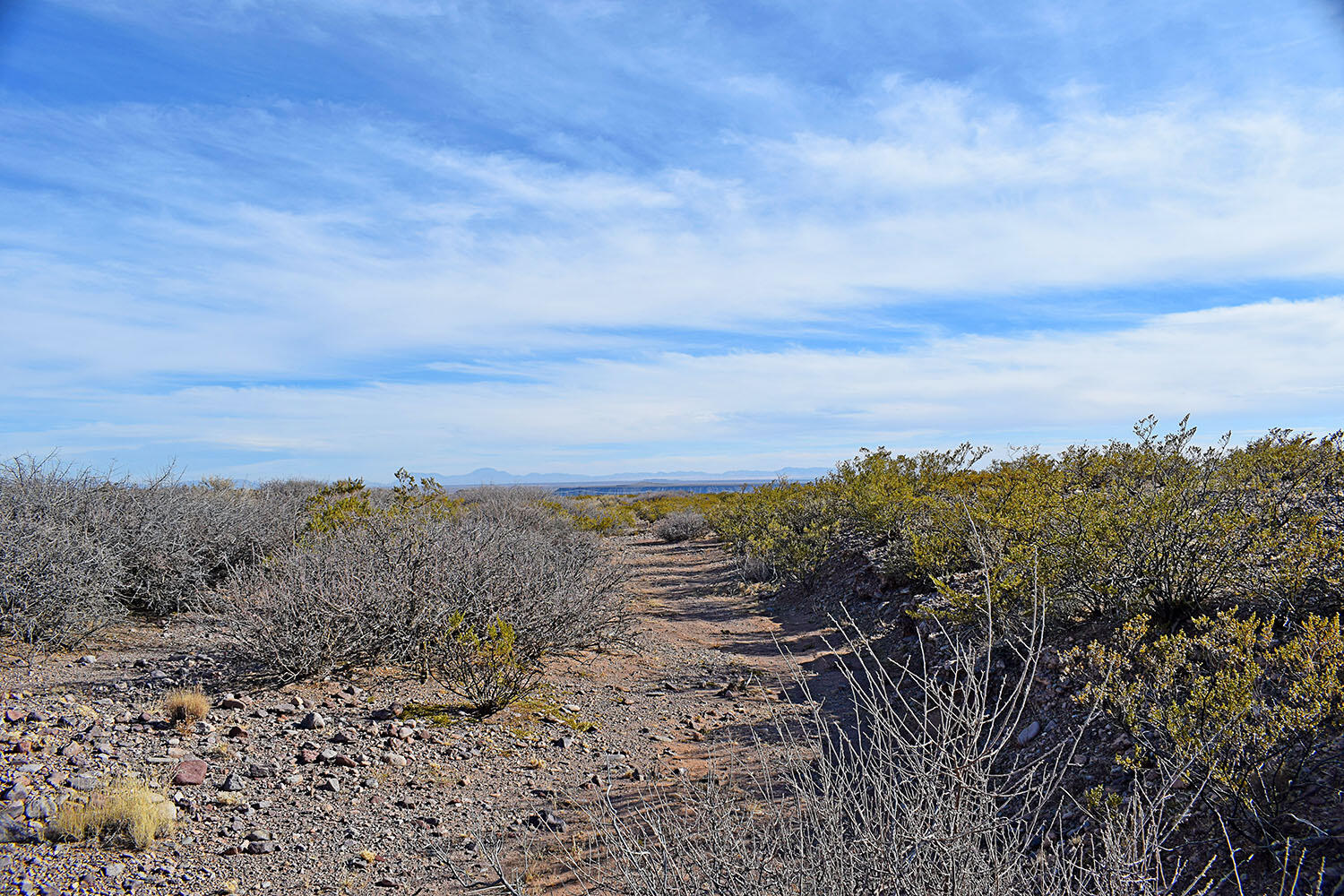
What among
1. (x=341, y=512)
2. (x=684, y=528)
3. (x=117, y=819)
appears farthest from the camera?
(x=684, y=528)

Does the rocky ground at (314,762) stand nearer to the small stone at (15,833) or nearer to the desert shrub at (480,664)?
the small stone at (15,833)

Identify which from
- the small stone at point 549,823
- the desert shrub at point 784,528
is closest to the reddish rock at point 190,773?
the small stone at point 549,823

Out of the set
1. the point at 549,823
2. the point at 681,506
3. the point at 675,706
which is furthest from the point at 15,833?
the point at 681,506

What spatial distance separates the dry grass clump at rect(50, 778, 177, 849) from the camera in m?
3.82

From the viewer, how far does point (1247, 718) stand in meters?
3.64

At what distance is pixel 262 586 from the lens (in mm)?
6559

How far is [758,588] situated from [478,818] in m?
9.77

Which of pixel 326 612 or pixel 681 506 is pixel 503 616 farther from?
pixel 681 506

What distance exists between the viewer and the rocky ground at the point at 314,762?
12.7 feet

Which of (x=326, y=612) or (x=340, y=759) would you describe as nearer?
(x=340, y=759)

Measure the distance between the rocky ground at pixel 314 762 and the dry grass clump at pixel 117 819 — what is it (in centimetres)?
5

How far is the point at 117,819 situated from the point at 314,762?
1230 mm

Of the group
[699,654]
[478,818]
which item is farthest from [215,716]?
[699,654]

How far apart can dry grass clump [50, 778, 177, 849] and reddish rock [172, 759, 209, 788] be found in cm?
38
